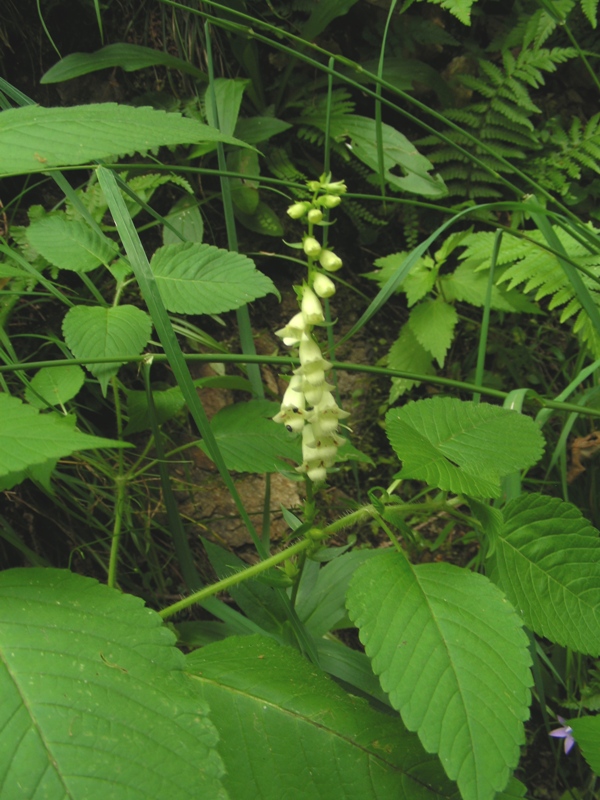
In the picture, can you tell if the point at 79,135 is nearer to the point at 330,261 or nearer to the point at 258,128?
the point at 330,261

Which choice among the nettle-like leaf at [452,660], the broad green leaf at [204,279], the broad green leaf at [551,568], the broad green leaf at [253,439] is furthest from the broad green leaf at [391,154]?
the nettle-like leaf at [452,660]

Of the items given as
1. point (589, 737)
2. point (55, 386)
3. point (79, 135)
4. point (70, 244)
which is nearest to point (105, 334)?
point (55, 386)

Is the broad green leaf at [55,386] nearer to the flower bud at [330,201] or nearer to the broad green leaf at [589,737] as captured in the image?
the flower bud at [330,201]

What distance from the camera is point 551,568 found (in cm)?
100

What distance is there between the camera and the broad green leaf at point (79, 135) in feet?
2.58

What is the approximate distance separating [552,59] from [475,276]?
35.3 inches

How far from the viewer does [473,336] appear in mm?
2240

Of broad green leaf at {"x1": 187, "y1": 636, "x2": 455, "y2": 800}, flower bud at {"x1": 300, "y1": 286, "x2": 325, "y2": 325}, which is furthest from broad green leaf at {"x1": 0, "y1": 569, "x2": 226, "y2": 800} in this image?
flower bud at {"x1": 300, "y1": 286, "x2": 325, "y2": 325}

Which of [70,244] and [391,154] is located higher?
[391,154]

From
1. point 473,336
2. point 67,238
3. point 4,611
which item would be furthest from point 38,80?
point 4,611

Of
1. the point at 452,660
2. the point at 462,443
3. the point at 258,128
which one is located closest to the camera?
the point at 452,660

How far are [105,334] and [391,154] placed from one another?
1.37 m

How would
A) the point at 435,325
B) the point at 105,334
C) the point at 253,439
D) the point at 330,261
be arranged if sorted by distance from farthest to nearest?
the point at 435,325 → the point at 253,439 → the point at 105,334 → the point at 330,261

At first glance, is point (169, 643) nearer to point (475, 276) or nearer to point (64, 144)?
point (64, 144)
